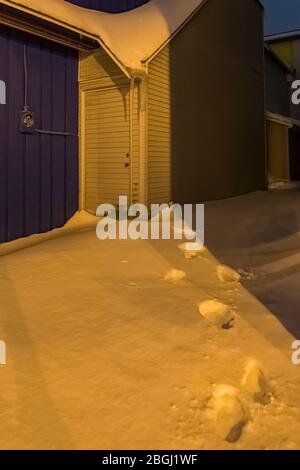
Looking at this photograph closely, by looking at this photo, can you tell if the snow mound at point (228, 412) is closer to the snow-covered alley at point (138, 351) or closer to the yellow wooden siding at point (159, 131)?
the snow-covered alley at point (138, 351)

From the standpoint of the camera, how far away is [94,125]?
8289 mm

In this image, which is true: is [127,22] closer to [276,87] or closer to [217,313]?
[217,313]

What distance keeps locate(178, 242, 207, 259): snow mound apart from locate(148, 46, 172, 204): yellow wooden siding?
101 inches

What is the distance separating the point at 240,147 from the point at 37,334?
9.89 m

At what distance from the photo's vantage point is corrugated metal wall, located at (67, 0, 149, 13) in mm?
8427

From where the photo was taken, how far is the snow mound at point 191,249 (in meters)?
5.39

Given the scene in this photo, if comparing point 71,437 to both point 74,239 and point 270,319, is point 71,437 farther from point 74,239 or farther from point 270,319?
point 74,239

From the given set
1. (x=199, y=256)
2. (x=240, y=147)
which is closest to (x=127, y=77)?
(x=199, y=256)

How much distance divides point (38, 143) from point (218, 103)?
5.20 metres

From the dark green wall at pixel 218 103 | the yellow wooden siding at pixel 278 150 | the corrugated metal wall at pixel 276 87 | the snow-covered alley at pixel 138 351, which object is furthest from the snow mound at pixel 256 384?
the corrugated metal wall at pixel 276 87

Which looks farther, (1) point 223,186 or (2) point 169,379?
(1) point 223,186

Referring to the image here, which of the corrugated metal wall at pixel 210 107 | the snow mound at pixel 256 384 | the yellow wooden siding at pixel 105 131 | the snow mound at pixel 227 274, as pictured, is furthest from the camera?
the corrugated metal wall at pixel 210 107

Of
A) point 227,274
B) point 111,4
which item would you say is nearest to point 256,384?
point 227,274

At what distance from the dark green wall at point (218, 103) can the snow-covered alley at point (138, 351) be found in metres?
4.69
